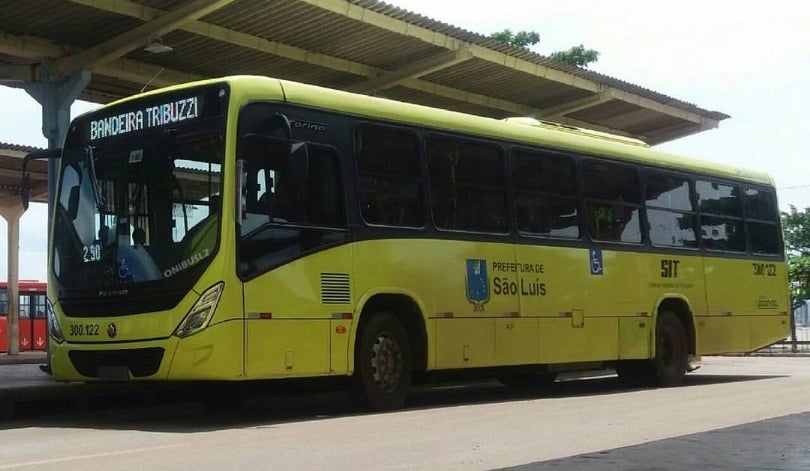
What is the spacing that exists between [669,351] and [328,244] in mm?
7205

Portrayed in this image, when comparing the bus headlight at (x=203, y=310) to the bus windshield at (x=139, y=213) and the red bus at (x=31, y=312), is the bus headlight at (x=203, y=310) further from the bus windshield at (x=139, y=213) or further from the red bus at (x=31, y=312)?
the red bus at (x=31, y=312)

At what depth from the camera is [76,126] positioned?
1179 cm

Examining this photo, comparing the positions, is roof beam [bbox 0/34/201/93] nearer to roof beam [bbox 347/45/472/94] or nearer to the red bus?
roof beam [bbox 347/45/472/94]

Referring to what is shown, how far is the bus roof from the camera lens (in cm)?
1098

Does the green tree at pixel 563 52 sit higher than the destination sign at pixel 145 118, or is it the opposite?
the green tree at pixel 563 52

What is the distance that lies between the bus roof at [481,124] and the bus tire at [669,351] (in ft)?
7.62

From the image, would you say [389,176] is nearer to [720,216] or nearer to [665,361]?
[665,361]

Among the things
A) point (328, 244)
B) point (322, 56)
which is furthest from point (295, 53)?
point (328, 244)

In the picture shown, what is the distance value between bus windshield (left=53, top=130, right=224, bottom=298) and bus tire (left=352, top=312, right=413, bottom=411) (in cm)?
213

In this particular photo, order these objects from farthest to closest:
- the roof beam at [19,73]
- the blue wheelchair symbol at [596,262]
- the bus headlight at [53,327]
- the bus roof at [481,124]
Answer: the roof beam at [19,73] < the blue wheelchair symbol at [596,262] < the bus headlight at [53,327] < the bus roof at [481,124]

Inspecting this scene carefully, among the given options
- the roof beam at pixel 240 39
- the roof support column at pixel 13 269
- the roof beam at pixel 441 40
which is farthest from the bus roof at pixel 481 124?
the roof support column at pixel 13 269

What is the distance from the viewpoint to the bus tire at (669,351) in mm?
16141

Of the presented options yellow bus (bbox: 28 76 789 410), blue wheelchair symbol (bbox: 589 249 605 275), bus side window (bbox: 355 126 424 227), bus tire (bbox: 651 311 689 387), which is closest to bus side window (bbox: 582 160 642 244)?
yellow bus (bbox: 28 76 789 410)

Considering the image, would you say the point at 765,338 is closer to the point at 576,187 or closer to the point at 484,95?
the point at 576,187
